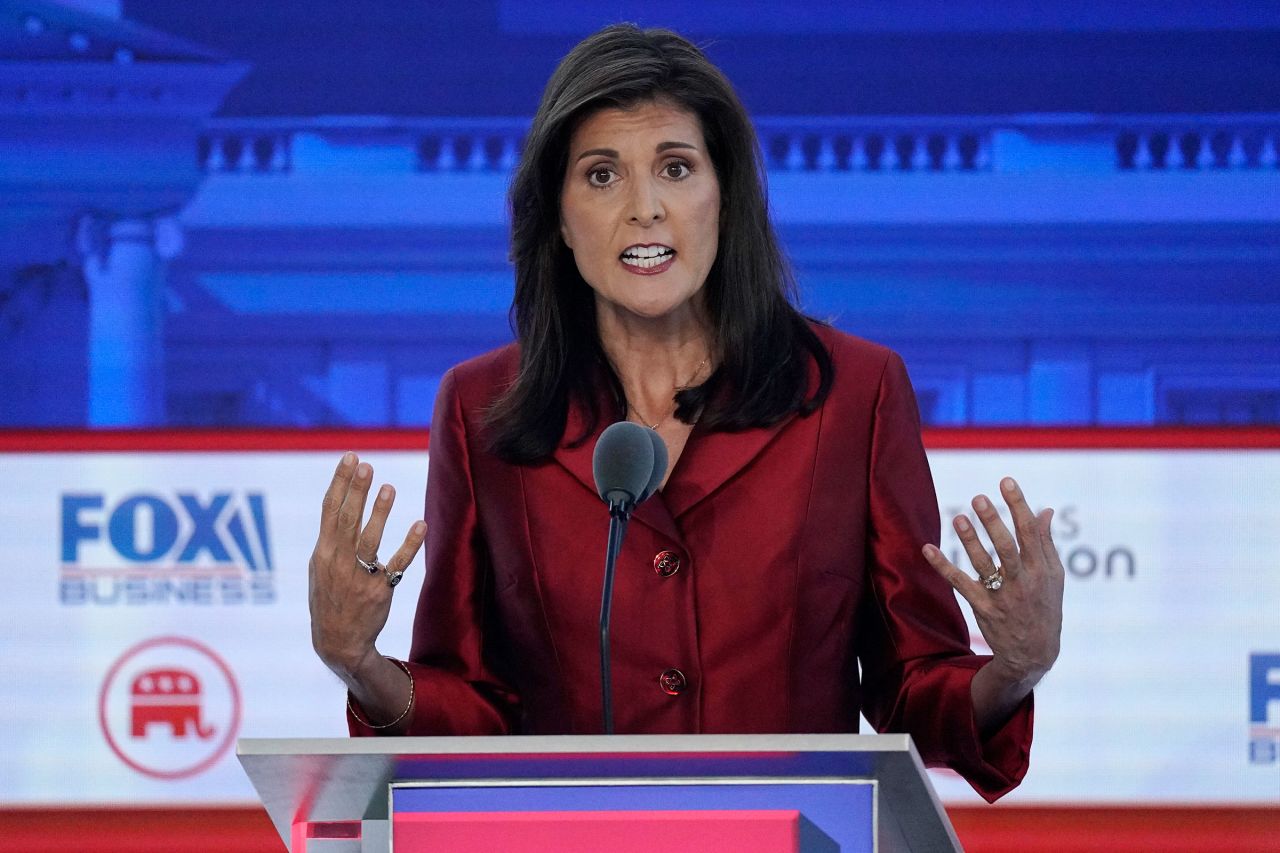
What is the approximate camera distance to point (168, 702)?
2844 millimetres

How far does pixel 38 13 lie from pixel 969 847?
2349 mm

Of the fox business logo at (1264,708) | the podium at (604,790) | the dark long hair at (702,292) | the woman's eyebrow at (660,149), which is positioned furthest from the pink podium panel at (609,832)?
the fox business logo at (1264,708)

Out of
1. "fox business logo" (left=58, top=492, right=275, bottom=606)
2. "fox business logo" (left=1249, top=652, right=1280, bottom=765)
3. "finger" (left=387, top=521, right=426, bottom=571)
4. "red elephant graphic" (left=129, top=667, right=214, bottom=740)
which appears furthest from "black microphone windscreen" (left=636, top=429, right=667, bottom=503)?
"fox business logo" (left=1249, top=652, right=1280, bottom=765)

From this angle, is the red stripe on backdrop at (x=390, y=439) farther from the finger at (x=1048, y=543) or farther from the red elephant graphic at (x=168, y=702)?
the finger at (x=1048, y=543)

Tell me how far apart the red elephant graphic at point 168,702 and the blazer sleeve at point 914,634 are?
4.58 ft

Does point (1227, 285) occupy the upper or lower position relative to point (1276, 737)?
upper

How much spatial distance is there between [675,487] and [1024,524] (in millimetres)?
479

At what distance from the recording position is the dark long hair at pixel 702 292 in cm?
186

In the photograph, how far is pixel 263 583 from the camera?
9.31 feet

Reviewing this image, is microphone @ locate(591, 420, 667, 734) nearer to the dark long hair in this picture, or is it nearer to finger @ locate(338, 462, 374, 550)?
finger @ locate(338, 462, 374, 550)

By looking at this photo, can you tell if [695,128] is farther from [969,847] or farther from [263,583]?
[969,847]

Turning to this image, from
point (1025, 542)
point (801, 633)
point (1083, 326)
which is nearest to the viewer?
point (1025, 542)

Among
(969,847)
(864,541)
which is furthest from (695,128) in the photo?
(969,847)

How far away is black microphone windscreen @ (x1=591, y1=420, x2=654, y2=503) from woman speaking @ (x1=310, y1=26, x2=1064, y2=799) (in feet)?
1.02
